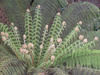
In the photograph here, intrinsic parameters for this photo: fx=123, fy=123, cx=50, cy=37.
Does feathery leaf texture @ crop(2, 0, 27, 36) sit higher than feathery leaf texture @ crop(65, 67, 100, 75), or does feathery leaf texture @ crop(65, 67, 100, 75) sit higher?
feathery leaf texture @ crop(2, 0, 27, 36)

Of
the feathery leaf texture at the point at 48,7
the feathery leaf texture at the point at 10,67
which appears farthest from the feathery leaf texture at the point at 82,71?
the feathery leaf texture at the point at 48,7

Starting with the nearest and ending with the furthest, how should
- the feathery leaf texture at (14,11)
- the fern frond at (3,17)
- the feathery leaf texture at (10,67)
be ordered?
the feathery leaf texture at (10,67) → the fern frond at (3,17) → the feathery leaf texture at (14,11)

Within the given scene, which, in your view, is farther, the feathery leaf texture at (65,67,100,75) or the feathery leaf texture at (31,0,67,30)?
the feathery leaf texture at (31,0,67,30)

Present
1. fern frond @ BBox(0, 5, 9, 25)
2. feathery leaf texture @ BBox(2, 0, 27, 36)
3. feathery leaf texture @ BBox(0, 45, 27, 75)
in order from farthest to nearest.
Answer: feathery leaf texture @ BBox(2, 0, 27, 36)
fern frond @ BBox(0, 5, 9, 25)
feathery leaf texture @ BBox(0, 45, 27, 75)

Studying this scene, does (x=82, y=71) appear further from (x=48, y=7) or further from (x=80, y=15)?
(x=48, y=7)

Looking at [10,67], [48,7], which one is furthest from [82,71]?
[48,7]

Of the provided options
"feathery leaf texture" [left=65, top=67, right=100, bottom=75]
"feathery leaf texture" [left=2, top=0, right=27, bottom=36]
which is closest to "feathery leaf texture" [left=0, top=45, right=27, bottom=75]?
"feathery leaf texture" [left=65, top=67, right=100, bottom=75]

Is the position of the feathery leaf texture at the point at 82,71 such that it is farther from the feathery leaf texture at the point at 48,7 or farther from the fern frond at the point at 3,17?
the fern frond at the point at 3,17

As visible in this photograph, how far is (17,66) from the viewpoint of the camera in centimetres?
85

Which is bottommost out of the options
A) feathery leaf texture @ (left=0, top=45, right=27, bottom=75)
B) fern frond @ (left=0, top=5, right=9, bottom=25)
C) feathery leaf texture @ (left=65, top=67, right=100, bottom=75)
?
feathery leaf texture @ (left=65, top=67, right=100, bottom=75)

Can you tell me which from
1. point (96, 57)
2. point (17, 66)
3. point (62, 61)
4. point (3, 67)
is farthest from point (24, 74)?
point (96, 57)

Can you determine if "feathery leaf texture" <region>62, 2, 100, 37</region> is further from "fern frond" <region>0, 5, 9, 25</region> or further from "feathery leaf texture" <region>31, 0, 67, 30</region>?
"fern frond" <region>0, 5, 9, 25</region>

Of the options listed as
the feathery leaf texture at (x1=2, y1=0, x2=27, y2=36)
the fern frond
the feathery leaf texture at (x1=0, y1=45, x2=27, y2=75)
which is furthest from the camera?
the feathery leaf texture at (x1=2, y1=0, x2=27, y2=36)

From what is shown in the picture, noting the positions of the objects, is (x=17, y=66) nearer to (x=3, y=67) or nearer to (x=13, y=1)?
(x=3, y=67)
